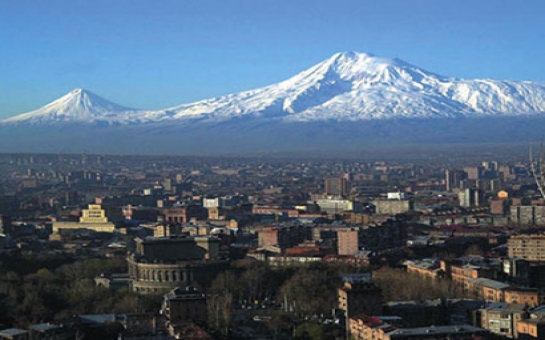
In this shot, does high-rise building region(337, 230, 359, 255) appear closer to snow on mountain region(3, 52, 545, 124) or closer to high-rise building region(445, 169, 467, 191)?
high-rise building region(445, 169, 467, 191)

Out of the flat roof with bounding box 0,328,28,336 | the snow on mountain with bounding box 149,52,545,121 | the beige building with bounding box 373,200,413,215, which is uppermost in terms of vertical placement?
the snow on mountain with bounding box 149,52,545,121

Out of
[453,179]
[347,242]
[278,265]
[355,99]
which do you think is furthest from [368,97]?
[278,265]

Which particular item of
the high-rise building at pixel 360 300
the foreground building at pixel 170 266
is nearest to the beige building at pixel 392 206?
the foreground building at pixel 170 266

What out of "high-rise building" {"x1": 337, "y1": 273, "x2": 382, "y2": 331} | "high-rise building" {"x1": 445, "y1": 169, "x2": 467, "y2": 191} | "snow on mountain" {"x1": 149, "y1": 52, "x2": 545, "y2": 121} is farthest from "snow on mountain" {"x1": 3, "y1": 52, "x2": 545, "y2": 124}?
"high-rise building" {"x1": 337, "y1": 273, "x2": 382, "y2": 331}

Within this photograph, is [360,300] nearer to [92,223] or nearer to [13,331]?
[13,331]

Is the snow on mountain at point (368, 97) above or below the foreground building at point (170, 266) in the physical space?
above

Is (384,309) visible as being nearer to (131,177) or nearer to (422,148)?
(131,177)

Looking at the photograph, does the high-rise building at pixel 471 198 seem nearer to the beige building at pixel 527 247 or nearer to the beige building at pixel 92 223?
the beige building at pixel 92 223

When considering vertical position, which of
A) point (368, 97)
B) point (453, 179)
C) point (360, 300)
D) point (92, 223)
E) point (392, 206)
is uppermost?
point (368, 97)
